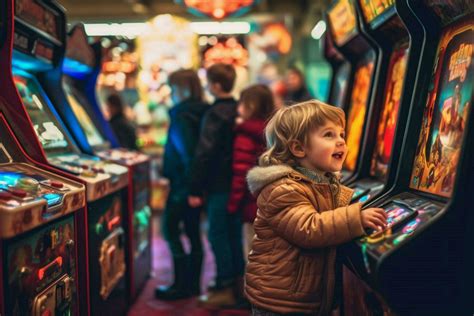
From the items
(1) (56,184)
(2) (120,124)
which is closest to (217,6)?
(2) (120,124)

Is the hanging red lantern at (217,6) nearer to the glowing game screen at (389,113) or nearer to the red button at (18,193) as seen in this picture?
the glowing game screen at (389,113)

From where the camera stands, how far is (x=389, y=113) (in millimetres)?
2441

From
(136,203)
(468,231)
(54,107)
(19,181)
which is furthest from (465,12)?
(136,203)

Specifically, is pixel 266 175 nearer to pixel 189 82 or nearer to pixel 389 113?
pixel 389 113

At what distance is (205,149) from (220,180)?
0.76ft

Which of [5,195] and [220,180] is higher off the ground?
[5,195]

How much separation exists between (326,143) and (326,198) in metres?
0.19

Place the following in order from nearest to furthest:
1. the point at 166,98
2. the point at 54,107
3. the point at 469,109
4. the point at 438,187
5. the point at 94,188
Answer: the point at 469,109
the point at 438,187
the point at 94,188
the point at 54,107
the point at 166,98

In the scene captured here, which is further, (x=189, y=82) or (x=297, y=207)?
(x=189, y=82)

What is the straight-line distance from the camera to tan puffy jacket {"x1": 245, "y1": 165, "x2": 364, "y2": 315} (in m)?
1.71

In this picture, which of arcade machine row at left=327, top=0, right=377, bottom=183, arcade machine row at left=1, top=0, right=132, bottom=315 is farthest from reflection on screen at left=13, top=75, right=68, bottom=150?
arcade machine row at left=327, top=0, right=377, bottom=183

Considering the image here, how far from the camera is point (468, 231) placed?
1.43 meters

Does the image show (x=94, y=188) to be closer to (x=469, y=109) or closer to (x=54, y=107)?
(x=54, y=107)

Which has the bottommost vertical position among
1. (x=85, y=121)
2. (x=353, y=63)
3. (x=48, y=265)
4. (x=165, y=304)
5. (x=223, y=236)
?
(x=165, y=304)
